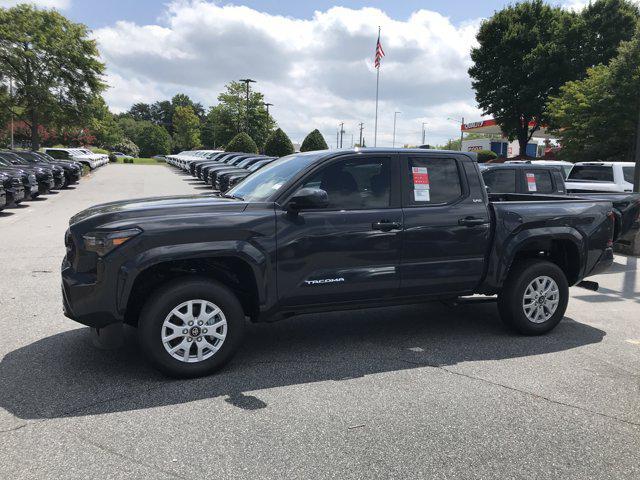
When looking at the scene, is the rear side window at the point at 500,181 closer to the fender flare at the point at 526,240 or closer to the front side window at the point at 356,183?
the fender flare at the point at 526,240

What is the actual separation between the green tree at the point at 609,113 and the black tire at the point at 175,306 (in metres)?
Result: 25.9

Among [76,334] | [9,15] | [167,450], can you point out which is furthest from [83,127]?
[167,450]

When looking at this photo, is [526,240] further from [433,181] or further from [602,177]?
[602,177]

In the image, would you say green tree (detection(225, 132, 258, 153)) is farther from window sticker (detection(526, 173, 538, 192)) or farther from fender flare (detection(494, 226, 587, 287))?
fender flare (detection(494, 226, 587, 287))

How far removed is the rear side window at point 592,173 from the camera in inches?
562

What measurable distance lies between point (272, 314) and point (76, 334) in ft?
6.81

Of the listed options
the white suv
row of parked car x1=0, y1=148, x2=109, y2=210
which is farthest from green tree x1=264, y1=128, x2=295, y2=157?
the white suv

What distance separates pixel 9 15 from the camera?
115 ft

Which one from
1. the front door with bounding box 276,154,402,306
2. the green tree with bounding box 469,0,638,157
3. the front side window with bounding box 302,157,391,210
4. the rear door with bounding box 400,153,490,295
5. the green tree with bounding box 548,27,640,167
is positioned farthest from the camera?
the green tree with bounding box 469,0,638,157

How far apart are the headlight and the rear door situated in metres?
2.33

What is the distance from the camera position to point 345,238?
4.65 metres

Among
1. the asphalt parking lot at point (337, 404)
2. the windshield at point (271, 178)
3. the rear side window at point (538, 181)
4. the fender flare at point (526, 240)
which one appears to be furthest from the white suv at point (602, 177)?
the windshield at point (271, 178)

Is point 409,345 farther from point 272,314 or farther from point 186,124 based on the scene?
point 186,124

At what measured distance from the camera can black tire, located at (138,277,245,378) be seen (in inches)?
161
